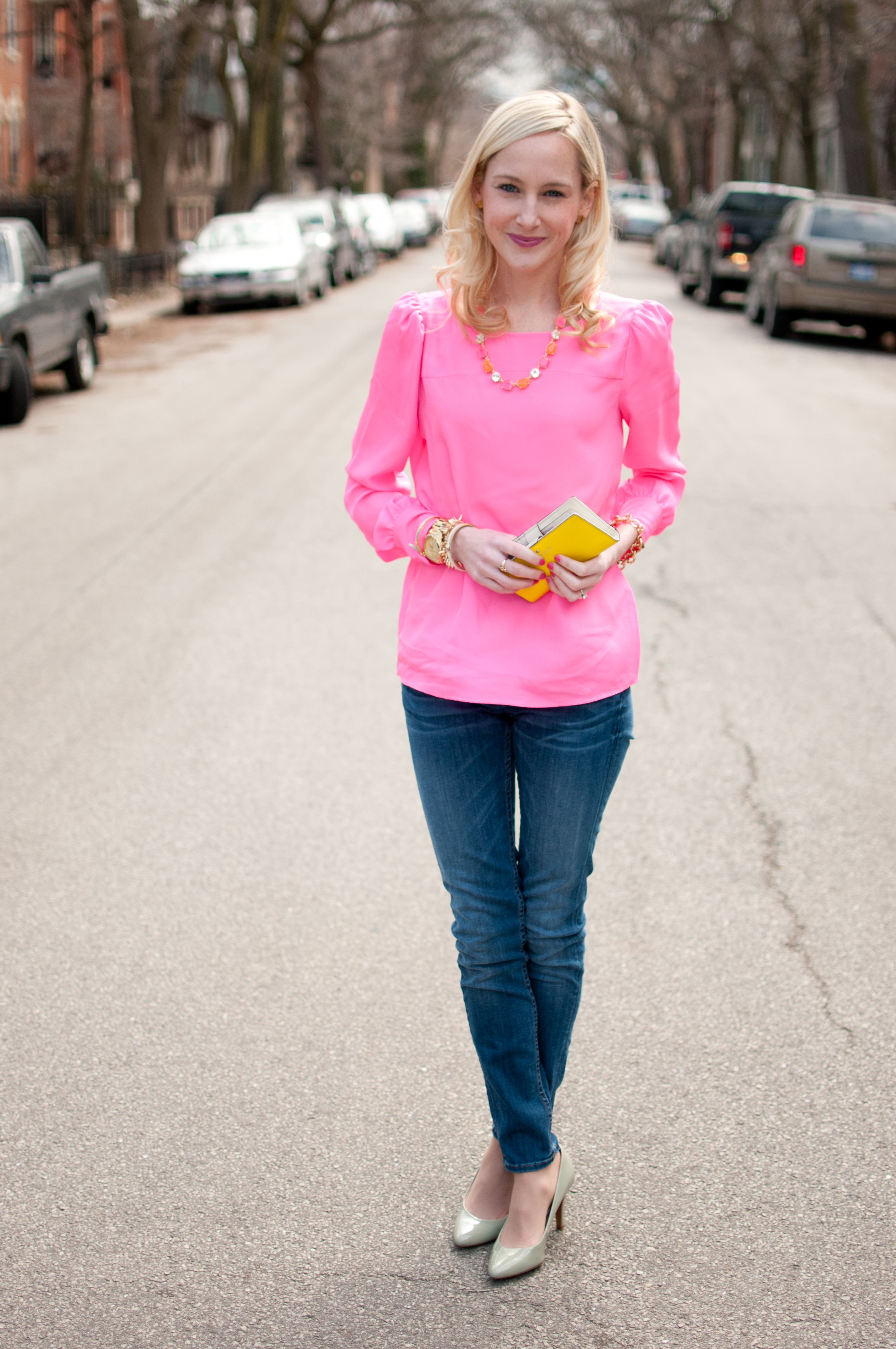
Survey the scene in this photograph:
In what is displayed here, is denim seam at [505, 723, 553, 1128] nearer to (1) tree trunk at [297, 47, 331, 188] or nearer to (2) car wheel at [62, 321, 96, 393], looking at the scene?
(2) car wheel at [62, 321, 96, 393]

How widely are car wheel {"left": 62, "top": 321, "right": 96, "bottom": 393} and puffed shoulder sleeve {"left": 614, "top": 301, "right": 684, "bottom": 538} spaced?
41.6ft

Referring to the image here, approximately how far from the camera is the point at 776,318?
18.9m


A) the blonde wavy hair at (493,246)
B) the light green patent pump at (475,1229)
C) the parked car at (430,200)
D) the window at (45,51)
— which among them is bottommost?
the parked car at (430,200)

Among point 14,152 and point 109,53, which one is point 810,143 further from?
point 109,53

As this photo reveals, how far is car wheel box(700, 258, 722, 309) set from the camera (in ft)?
77.5

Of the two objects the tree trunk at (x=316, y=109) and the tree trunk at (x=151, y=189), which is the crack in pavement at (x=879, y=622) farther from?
the tree trunk at (x=316, y=109)

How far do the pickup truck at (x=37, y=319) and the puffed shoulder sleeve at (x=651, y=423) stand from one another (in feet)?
34.5

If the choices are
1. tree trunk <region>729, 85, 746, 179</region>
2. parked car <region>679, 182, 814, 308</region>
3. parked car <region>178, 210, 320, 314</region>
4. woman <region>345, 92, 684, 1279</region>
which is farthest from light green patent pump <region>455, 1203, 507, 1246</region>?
tree trunk <region>729, 85, 746, 179</region>

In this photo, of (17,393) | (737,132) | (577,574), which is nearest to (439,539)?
(577,574)

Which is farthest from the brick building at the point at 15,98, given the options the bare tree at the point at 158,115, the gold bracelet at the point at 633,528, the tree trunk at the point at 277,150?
the gold bracelet at the point at 633,528

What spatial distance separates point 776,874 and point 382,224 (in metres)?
37.8

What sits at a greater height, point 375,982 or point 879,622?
point 375,982

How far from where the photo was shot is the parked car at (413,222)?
4856 centimetres

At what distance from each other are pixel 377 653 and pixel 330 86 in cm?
5902
